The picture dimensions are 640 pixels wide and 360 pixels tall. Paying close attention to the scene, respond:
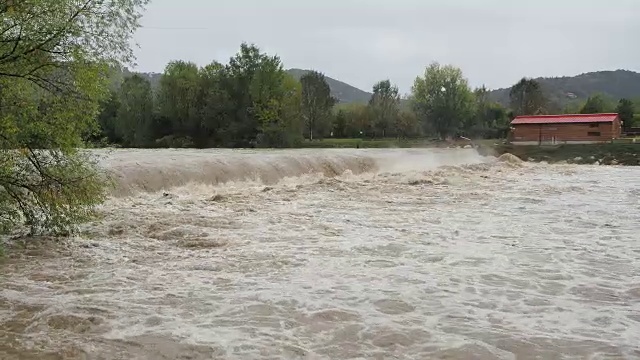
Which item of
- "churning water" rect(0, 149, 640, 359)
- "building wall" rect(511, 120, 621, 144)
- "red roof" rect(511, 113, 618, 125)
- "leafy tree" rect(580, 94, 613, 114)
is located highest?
"leafy tree" rect(580, 94, 613, 114)

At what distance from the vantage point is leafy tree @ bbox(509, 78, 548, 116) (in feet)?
253

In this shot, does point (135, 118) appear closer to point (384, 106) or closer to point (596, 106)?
point (384, 106)

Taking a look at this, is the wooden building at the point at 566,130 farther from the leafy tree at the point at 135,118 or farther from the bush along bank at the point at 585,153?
the leafy tree at the point at 135,118

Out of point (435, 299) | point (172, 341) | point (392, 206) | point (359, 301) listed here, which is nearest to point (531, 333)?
point (435, 299)

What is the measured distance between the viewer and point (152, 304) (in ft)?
21.4

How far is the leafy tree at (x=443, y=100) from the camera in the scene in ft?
223

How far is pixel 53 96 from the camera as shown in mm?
8391

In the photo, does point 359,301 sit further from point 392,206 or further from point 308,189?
point 308,189

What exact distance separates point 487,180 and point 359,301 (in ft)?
62.9

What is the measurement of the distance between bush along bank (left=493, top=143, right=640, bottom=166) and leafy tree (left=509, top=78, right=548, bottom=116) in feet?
97.0

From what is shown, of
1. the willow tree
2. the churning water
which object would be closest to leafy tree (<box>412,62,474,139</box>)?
the churning water

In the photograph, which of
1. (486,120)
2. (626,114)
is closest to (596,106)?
(626,114)

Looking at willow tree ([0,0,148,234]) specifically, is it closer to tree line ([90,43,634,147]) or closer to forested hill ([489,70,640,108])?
tree line ([90,43,634,147])

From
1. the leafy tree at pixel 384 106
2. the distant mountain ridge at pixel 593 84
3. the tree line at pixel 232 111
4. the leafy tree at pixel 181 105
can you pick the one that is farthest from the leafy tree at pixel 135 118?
the distant mountain ridge at pixel 593 84
